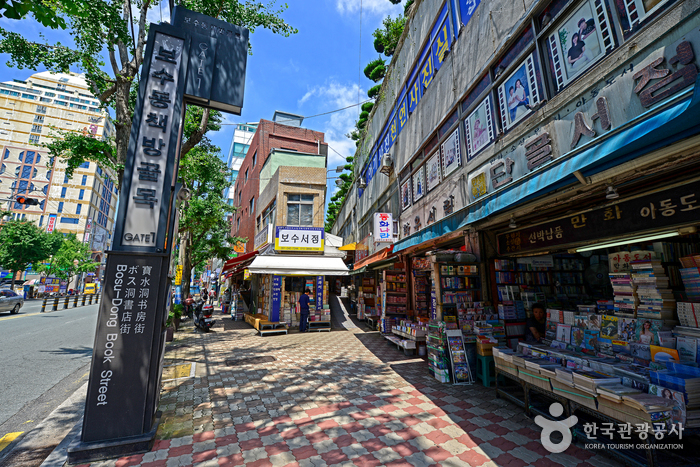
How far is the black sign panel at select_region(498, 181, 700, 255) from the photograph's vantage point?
3521 millimetres

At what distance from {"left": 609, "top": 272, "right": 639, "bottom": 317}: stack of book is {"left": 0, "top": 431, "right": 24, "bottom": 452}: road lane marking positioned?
8.65 m

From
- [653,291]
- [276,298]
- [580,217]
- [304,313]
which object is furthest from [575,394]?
[276,298]

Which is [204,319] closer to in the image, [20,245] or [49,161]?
[20,245]

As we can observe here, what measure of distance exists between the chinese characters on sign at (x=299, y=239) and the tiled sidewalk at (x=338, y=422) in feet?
22.5

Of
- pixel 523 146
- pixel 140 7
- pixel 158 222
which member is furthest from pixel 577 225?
pixel 140 7

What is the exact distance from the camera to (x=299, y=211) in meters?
16.7

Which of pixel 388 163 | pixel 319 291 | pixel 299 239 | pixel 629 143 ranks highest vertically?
pixel 388 163

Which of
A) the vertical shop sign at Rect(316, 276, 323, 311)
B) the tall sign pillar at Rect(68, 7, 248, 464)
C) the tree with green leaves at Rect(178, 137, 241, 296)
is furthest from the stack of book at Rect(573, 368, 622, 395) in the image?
the tree with green leaves at Rect(178, 137, 241, 296)

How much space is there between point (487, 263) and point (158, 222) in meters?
6.53

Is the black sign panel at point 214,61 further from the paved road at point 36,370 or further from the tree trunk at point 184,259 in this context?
the tree trunk at point 184,259

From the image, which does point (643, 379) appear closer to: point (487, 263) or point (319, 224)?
point (487, 263)

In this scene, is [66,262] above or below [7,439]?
above

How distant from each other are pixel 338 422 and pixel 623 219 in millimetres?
5001

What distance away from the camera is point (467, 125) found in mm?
7785
